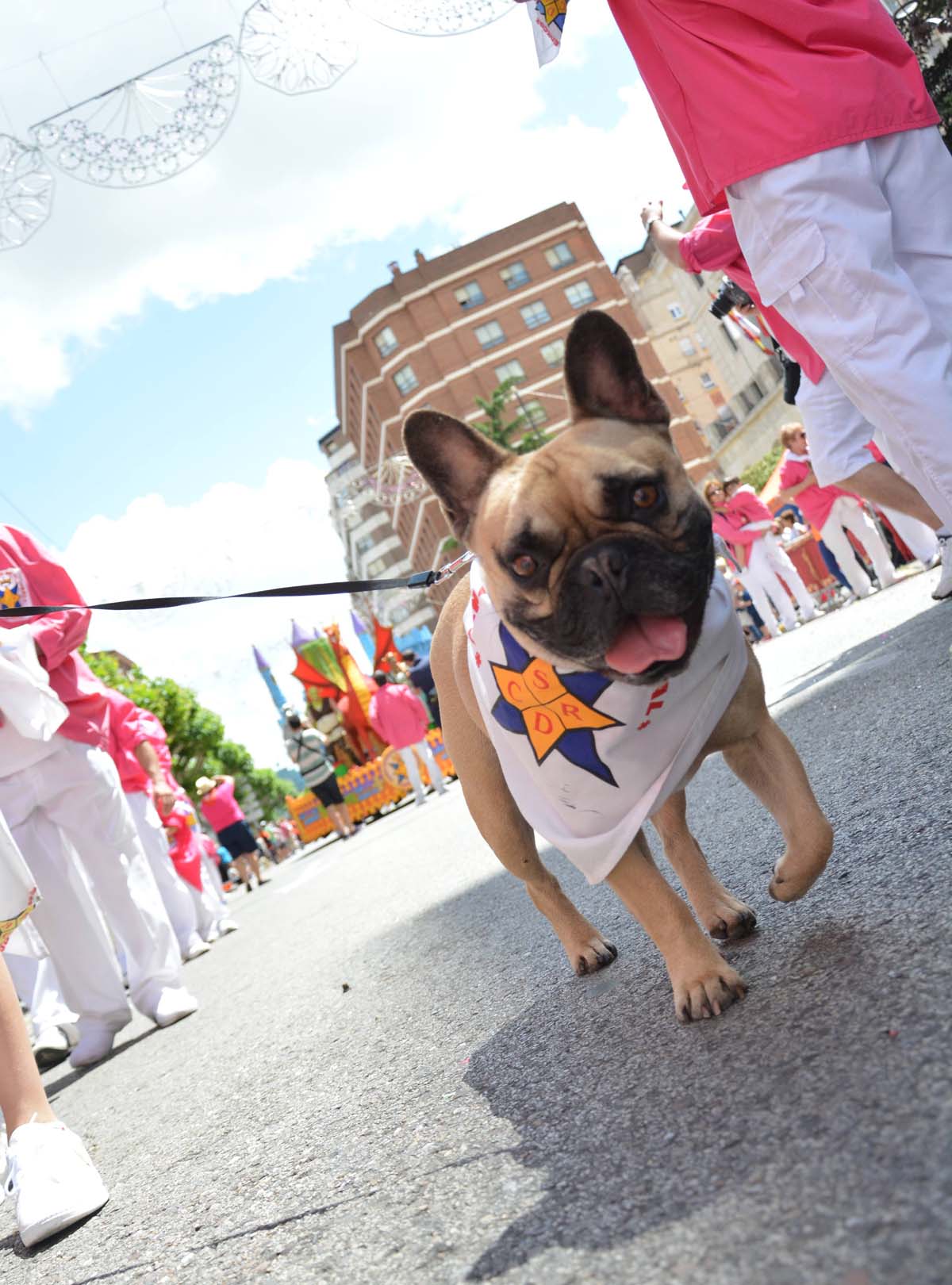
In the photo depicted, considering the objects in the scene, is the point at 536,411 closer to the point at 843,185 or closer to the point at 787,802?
the point at 843,185

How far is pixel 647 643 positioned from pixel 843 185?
1886mm

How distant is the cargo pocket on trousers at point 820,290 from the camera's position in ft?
11.8

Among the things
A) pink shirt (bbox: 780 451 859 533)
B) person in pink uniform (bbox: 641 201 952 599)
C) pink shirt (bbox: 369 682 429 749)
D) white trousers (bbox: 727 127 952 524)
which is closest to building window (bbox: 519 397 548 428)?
pink shirt (bbox: 369 682 429 749)

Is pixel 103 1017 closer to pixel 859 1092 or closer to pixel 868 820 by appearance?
pixel 868 820

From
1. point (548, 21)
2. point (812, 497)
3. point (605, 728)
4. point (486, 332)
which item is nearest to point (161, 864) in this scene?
point (548, 21)

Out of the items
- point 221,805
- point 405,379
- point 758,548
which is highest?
point 405,379

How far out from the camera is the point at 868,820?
331 centimetres

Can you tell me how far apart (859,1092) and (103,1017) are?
5.39 m

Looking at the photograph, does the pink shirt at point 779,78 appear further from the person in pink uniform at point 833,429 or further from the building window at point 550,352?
the building window at point 550,352

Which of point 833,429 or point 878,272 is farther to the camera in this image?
point 833,429

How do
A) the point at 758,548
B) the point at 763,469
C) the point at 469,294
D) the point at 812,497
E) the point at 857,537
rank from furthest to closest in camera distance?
the point at 469,294
the point at 763,469
the point at 758,548
the point at 812,497
the point at 857,537

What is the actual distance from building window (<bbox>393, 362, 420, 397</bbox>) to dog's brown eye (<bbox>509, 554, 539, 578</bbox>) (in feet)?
240

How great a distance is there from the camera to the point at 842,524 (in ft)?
47.0

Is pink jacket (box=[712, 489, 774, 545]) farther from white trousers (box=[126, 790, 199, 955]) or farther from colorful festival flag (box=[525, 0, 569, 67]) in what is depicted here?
colorful festival flag (box=[525, 0, 569, 67])
